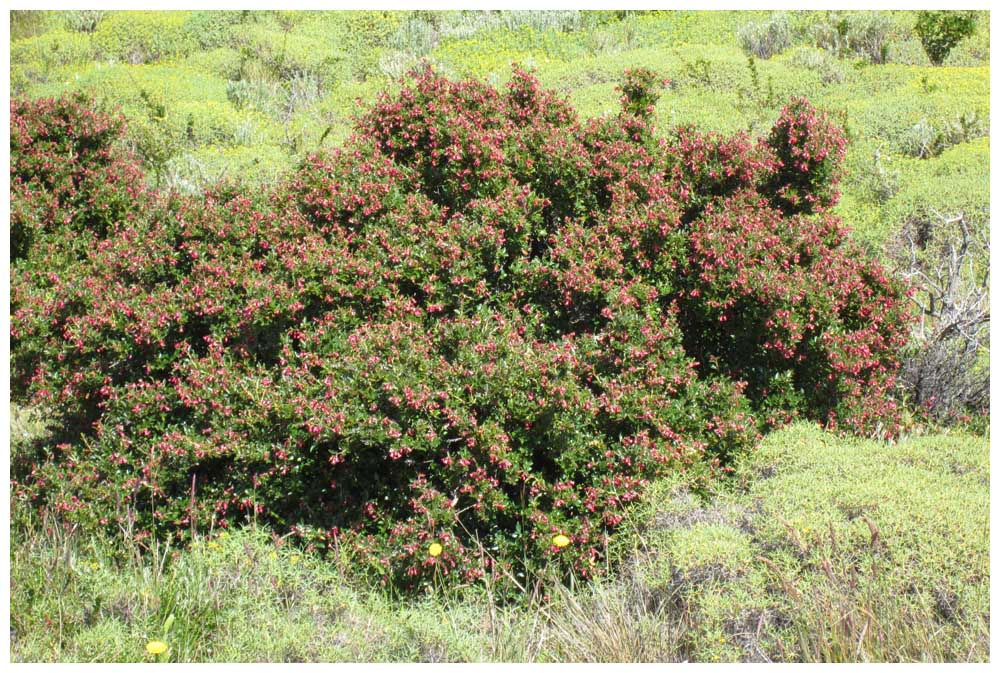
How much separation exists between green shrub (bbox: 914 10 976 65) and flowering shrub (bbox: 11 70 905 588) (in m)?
10.3

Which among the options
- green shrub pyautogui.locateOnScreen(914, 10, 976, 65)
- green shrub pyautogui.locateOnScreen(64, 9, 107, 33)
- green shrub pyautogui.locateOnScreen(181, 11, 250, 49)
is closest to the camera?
green shrub pyautogui.locateOnScreen(914, 10, 976, 65)

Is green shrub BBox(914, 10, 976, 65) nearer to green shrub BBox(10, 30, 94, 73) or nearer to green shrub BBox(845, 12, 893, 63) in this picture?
green shrub BBox(845, 12, 893, 63)

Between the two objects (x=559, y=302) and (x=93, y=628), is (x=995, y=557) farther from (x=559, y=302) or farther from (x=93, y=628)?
(x=93, y=628)

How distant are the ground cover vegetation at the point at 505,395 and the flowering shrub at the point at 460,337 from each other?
0.07ft

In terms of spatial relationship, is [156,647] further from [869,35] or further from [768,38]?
[869,35]

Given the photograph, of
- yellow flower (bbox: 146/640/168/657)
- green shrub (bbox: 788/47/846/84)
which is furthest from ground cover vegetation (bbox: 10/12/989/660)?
green shrub (bbox: 788/47/846/84)

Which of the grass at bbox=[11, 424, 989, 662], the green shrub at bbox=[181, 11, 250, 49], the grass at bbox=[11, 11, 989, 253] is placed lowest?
the grass at bbox=[11, 424, 989, 662]

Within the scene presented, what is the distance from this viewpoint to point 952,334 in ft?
20.4

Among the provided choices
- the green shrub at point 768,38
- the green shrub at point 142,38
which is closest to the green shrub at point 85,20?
the green shrub at point 142,38

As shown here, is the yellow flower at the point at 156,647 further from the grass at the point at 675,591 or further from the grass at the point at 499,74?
the grass at the point at 499,74

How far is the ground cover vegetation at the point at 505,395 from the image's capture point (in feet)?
13.4

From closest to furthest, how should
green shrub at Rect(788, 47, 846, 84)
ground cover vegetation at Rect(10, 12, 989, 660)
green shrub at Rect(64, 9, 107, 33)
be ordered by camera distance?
ground cover vegetation at Rect(10, 12, 989, 660) < green shrub at Rect(788, 47, 846, 84) < green shrub at Rect(64, 9, 107, 33)

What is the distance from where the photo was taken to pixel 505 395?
4.54 meters

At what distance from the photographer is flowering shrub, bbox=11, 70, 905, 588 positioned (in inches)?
181
